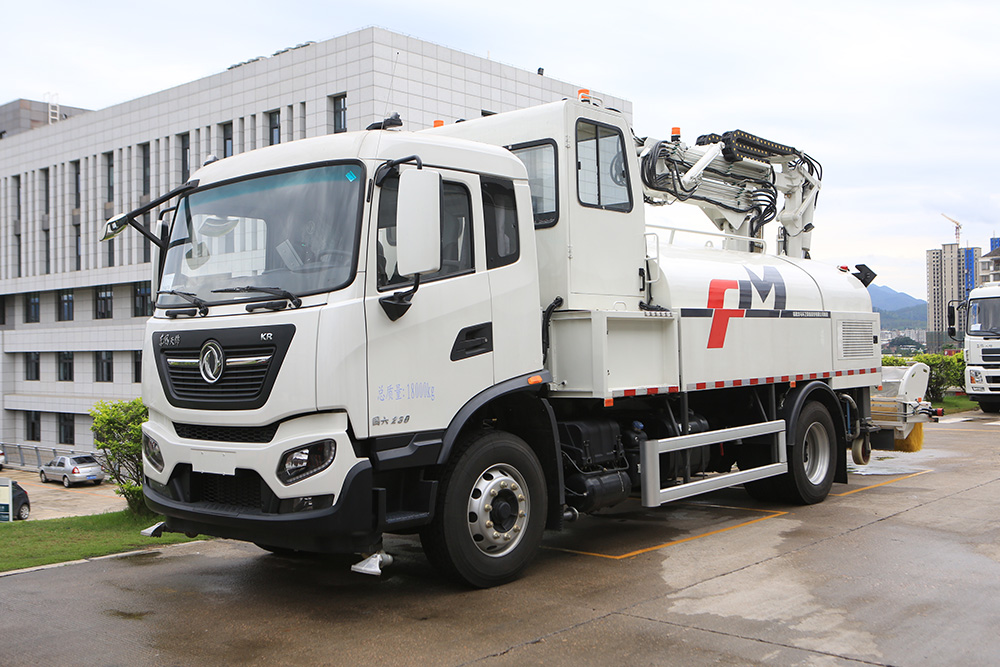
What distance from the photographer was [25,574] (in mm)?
7488

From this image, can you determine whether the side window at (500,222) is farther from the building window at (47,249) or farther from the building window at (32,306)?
the building window at (32,306)

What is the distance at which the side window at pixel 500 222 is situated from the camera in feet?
22.2

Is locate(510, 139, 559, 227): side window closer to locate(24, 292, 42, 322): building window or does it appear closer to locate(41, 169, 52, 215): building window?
locate(41, 169, 52, 215): building window

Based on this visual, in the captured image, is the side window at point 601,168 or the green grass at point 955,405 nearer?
the side window at point 601,168

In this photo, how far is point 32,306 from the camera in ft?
196

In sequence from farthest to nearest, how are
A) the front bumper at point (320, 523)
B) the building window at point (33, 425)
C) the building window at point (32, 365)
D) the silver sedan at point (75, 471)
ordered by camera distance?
the building window at point (32, 365) < the building window at point (33, 425) < the silver sedan at point (75, 471) < the front bumper at point (320, 523)

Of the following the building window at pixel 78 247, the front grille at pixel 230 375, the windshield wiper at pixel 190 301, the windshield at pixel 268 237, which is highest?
the building window at pixel 78 247

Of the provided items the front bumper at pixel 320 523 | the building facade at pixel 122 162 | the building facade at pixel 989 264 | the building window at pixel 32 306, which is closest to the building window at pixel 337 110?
the building facade at pixel 122 162

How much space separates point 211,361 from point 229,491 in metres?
0.88

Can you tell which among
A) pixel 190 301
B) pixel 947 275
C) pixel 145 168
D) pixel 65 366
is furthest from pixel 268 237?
pixel 947 275

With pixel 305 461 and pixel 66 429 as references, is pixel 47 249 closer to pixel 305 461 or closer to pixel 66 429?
pixel 66 429

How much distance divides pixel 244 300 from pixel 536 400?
7.78 ft

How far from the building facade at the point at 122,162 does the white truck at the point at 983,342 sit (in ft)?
60.3

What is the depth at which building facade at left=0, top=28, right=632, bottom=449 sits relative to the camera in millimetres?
39188
